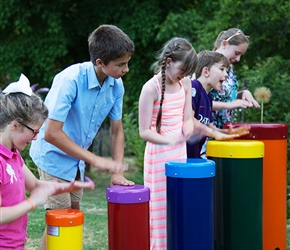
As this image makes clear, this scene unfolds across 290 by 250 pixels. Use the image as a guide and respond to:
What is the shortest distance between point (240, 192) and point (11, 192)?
5.55 feet

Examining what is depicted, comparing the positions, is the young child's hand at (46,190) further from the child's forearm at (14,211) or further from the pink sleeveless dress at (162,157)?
the pink sleeveless dress at (162,157)

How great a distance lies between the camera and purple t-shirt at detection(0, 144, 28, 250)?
2.83 metres

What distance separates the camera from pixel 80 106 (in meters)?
3.63

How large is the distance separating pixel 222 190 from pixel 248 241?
1.18ft

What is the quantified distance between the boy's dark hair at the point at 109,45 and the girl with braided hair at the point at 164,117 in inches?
19.2

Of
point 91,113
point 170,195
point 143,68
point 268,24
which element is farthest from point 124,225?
point 143,68

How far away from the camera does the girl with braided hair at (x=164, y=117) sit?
396 cm

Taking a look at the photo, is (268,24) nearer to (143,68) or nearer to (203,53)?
(143,68)

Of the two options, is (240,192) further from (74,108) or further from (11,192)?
(11,192)

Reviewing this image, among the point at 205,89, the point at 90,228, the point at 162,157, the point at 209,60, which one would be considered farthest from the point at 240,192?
the point at 90,228

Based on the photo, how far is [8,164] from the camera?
2861 millimetres

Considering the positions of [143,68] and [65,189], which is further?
[143,68]

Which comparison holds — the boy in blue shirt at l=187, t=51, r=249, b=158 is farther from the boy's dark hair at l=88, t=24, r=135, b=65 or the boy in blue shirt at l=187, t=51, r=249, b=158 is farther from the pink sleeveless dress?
the boy's dark hair at l=88, t=24, r=135, b=65

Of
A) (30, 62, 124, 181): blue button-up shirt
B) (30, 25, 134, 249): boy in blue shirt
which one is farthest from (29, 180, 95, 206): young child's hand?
(30, 62, 124, 181): blue button-up shirt
